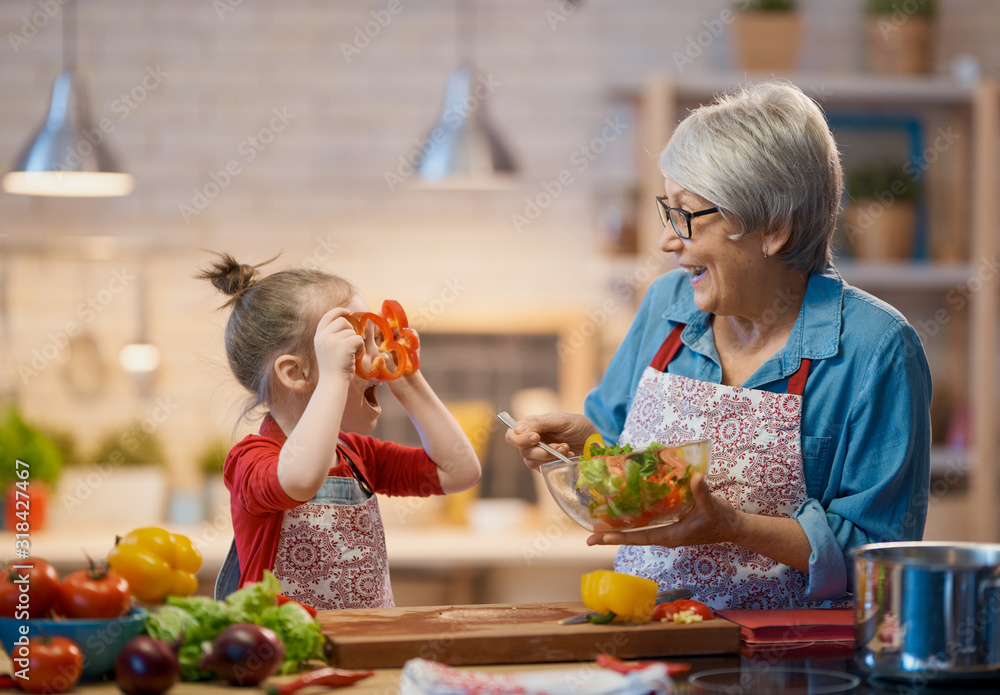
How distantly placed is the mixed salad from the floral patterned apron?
1.31 feet

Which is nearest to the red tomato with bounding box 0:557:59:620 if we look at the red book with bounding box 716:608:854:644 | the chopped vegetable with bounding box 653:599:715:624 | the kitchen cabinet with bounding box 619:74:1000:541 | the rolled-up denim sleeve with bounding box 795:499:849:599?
the chopped vegetable with bounding box 653:599:715:624

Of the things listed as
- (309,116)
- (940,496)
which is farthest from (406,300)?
(940,496)

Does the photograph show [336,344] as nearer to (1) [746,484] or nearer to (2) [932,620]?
(1) [746,484]

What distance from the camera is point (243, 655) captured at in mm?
1169

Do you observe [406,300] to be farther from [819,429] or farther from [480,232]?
[819,429]

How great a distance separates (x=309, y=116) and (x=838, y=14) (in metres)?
2.08

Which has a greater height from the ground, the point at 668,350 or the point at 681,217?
the point at 681,217

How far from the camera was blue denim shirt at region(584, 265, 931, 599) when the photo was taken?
5.22 ft

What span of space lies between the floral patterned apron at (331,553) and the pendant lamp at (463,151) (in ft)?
6.16

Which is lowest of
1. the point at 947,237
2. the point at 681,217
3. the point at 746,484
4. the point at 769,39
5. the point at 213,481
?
the point at 213,481

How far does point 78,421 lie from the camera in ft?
12.7

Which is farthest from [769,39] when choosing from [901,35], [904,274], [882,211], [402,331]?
[402,331]

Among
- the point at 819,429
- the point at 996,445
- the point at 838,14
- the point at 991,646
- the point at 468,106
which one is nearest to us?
the point at 991,646

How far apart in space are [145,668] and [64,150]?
2419 mm
